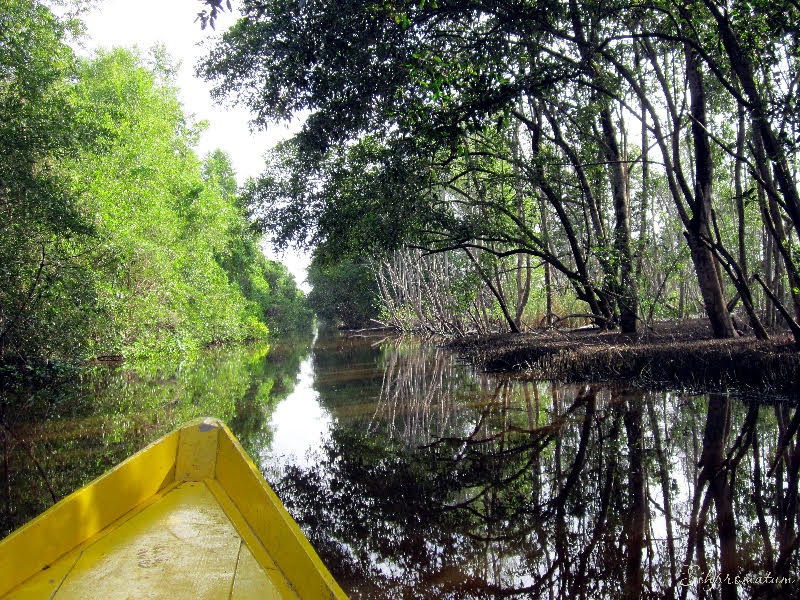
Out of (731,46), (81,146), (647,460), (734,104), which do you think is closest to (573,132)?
(734,104)

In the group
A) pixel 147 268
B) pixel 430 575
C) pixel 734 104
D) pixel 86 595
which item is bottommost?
pixel 430 575

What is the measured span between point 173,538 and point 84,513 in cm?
41

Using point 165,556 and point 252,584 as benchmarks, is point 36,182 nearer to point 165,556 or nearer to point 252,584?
point 165,556

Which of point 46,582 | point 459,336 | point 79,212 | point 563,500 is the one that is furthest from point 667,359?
point 79,212

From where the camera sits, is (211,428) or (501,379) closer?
(211,428)

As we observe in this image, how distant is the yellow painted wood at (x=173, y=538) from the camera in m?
2.30

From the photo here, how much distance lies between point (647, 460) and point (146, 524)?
13.9 ft

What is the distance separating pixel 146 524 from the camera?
2842 mm

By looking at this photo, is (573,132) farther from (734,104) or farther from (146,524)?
(146,524)

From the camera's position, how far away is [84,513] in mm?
2656

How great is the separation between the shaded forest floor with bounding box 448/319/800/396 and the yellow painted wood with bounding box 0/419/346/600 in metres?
7.10

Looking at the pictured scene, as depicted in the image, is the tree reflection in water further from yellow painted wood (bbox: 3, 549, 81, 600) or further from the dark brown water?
yellow painted wood (bbox: 3, 549, 81, 600)

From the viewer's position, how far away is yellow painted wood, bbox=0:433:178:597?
229 centimetres

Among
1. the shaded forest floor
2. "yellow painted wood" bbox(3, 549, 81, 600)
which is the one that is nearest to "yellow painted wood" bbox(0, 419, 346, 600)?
"yellow painted wood" bbox(3, 549, 81, 600)
